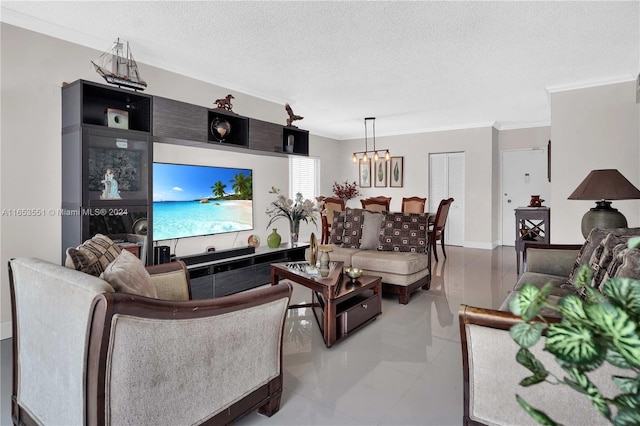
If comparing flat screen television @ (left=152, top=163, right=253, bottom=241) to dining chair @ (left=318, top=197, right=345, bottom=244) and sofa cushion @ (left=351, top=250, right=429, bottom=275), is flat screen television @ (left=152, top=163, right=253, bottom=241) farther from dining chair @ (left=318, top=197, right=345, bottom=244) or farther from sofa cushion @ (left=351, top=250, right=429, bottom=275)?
sofa cushion @ (left=351, top=250, right=429, bottom=275)

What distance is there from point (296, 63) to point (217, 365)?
309 centimetres

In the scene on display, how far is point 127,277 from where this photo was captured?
4.64 feet

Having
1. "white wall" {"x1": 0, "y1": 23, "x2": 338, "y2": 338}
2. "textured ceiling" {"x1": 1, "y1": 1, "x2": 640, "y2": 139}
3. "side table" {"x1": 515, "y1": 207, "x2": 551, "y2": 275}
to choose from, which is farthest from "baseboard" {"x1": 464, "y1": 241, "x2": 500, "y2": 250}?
"white wall" {"x1": 0, "y1": 23, "x2": 338, "y2": 338}

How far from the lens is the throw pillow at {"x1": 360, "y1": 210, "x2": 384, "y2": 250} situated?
170 inches

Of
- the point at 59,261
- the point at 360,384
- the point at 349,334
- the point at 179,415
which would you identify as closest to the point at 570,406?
the point at 360,384

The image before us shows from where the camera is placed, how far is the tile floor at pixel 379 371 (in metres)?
1.82

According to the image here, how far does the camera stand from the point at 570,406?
129 cm

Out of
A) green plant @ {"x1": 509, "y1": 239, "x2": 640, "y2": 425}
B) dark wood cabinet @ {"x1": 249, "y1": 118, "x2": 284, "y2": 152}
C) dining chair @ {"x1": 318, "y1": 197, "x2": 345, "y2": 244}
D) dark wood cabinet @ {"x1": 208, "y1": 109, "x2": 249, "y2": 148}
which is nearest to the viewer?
green plant @ {"x1": 509, "y1": 239, "x2": 640, "y2": 425}

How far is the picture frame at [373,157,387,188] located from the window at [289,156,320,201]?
53.1 inches

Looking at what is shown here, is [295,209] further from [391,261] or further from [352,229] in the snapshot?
[391,261]

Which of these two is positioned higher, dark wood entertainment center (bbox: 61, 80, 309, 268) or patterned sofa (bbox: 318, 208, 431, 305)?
dark wood entertainment center (bbox: 61, 80, 309, 268)

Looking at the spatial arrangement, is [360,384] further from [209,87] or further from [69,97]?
[209,87]

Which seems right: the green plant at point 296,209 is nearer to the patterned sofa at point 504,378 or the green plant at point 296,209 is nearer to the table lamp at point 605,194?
the table lamp at point 605,194

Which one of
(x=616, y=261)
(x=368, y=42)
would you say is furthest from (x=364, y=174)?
(x=616, y=261)
